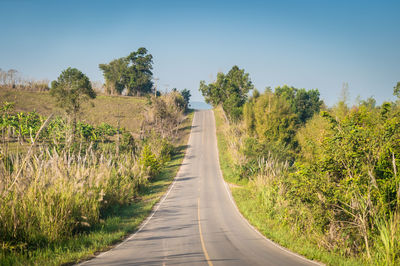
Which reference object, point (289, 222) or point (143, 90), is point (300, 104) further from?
point (289, 222)

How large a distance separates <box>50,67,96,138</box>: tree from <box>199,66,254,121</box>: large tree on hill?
108ft

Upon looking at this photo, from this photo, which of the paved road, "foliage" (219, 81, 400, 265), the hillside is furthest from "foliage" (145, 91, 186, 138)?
"foliage" (219, 81, 400, 265)

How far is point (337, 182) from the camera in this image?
1159 cm

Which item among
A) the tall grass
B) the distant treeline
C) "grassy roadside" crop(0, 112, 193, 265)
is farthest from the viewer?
the distant treeline

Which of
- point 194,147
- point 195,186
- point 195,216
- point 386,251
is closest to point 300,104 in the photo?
point 194,147

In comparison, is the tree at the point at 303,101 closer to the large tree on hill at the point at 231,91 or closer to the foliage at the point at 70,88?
the large tree on hill at the point at 231,91

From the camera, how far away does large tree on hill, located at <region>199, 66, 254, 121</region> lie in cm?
5940

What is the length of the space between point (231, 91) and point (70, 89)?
37.2 m

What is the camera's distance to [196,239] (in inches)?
496

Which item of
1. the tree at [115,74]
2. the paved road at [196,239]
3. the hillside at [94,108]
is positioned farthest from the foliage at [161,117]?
the tree at [115,74]

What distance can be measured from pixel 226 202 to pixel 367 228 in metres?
14.9

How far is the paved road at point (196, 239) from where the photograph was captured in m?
9.37

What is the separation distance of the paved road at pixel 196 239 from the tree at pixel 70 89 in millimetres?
24223

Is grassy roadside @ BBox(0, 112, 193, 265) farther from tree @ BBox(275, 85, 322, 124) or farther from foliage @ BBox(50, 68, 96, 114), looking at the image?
tree @ BBox(275, 85, 322, 124)
